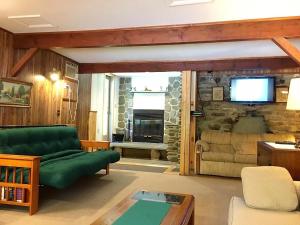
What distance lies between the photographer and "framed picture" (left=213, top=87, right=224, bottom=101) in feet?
20.0

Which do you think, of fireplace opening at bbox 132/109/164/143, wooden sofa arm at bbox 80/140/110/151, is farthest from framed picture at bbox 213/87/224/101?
wooden sofa arm at bbox 80/140/110/151

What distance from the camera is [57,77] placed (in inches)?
203

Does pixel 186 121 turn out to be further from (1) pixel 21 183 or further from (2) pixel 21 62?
(1) pixel 21 183

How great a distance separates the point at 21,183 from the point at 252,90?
15.5ft

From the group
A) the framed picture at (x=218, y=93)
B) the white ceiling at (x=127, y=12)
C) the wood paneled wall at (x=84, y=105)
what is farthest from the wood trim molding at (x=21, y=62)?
the framed picture at (x=218, y=93)

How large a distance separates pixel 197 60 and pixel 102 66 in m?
2.03

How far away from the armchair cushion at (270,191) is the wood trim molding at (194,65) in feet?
10.8

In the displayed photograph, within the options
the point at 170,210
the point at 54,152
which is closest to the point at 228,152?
the point at 54,152

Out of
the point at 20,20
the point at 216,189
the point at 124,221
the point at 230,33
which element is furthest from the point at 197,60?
the point at 124,221

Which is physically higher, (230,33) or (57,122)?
(230,33)

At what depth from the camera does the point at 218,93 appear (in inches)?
240

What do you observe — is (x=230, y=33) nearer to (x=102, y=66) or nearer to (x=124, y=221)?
(x=124, y=221)

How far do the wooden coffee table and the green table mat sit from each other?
0.03 meters

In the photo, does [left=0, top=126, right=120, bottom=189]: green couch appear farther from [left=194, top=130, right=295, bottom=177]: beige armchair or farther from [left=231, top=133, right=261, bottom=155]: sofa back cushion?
[left=231, top=133, right=261, bottom=155]: sofa back cushion
